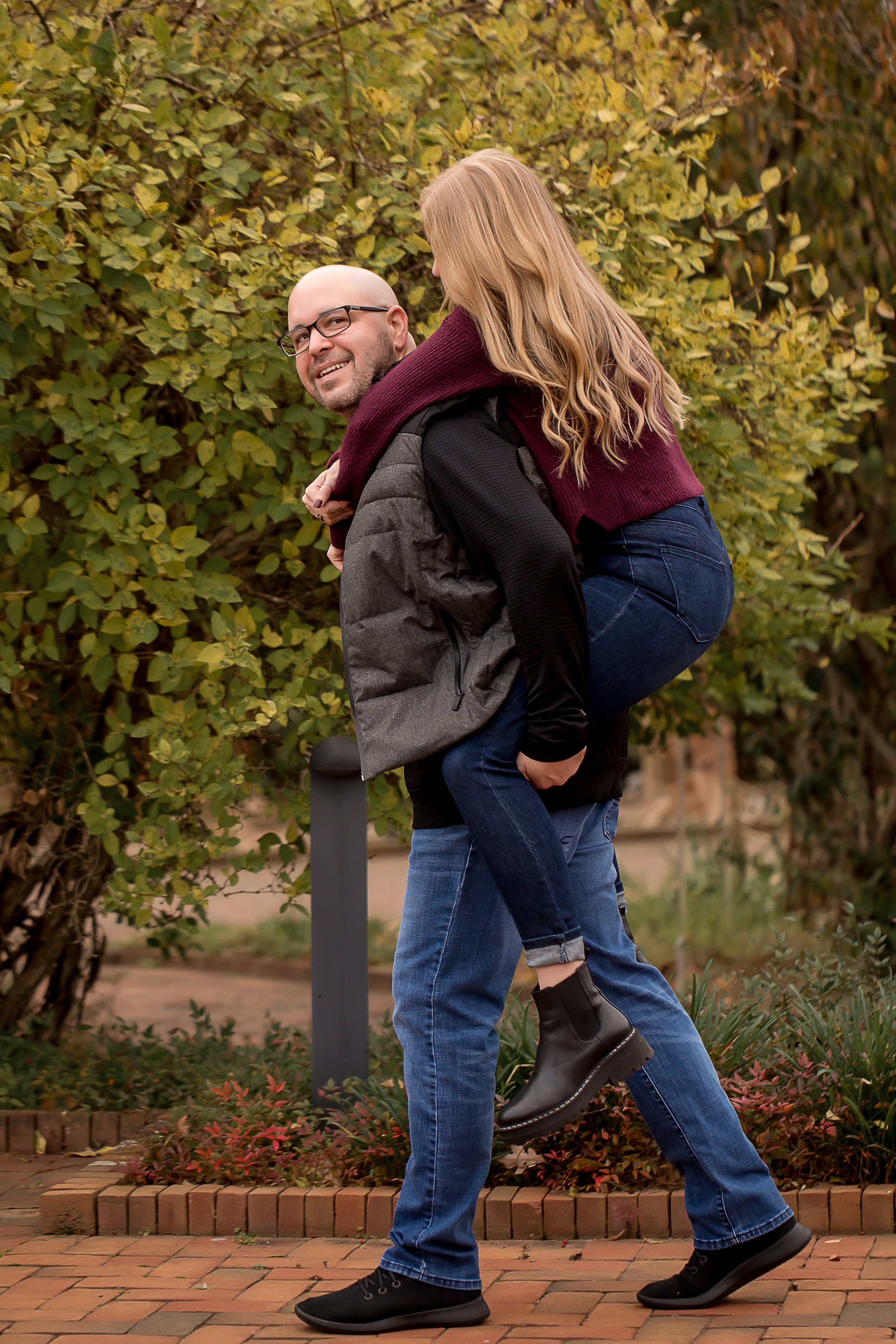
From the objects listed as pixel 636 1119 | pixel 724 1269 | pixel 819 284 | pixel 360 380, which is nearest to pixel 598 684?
pixel 360 380

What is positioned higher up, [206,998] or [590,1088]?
[590,1088]

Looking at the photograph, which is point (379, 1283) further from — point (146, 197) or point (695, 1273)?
point (146, 197)

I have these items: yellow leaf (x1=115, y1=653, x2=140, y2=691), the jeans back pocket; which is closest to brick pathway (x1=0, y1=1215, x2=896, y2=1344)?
the jeans back pocket

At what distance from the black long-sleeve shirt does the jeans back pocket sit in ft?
0.65

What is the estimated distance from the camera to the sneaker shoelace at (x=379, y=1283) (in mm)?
2775

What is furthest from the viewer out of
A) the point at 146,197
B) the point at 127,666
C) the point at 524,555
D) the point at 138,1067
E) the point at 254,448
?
the point at 138,1067

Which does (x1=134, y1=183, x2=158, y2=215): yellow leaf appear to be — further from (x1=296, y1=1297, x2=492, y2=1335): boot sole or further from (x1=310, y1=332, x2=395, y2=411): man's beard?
(x1=296, y1=1297, x2=492, y2=1335): boot sole

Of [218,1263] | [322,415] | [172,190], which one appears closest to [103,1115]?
[218,1263]

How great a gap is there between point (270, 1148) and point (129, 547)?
1.58 m

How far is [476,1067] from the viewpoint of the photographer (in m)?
2.75

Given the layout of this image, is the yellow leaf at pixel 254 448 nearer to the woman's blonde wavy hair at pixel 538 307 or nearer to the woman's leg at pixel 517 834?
the woman's blonde wavy hair at pixel 538 307

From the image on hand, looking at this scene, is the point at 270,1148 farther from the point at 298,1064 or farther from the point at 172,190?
the point at 172,190

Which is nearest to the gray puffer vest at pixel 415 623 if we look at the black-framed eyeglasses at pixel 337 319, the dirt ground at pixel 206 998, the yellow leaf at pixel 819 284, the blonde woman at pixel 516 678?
the blonde woman at pixel 516 678

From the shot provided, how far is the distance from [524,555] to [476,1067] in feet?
3.03
